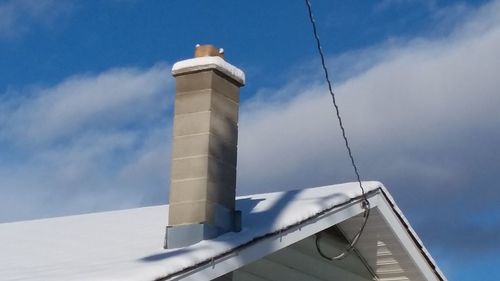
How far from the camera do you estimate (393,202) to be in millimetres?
11156

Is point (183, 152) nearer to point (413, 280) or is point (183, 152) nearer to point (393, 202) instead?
point (393, 202)

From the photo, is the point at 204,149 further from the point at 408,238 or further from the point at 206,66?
the point at 408,238

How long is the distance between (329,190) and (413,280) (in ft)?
5.36

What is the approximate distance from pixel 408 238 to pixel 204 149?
285 centimetres

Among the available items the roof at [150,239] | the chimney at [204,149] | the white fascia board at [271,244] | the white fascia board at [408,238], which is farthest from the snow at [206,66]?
the white fascia board at [408,238]

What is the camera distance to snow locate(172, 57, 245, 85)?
9875 millimetres

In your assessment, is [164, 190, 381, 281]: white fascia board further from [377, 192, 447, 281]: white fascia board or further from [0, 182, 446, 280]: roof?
[377, 192, 447, 281]: white fascia board

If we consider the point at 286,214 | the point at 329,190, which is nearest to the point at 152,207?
the point at 329,190

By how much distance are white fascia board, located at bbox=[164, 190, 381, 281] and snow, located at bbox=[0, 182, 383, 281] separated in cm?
6

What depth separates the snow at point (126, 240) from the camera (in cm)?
819

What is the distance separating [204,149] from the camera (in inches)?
375

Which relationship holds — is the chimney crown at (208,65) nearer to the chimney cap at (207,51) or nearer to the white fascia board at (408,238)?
the chimney cap at (207,51)

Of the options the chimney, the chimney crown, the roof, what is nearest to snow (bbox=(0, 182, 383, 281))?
the roof

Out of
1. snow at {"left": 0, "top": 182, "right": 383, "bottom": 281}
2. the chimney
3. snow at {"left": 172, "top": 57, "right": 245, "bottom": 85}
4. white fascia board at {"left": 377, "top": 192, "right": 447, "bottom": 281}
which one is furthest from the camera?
white fascia board at {"left": 377, "top": 192, "right": 447, "bottom": 281}
